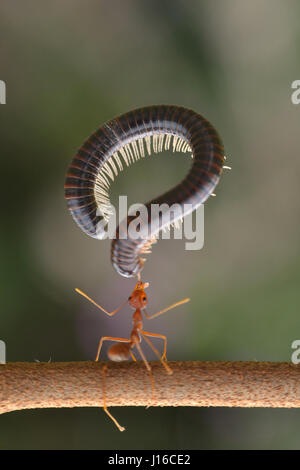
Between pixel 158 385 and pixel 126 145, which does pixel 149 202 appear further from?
pixel 158 385

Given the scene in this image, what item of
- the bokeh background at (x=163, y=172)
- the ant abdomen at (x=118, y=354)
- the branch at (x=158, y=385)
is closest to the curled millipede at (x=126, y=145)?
the ant abdomen at (x=118, y=354)

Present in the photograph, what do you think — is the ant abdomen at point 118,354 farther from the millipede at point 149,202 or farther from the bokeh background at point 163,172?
the bokeh background at point 163,172

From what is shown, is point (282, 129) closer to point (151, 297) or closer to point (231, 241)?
point (231, 241)

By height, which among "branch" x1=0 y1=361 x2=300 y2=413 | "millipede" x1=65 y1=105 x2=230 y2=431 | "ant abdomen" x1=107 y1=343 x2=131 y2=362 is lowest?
"branch" x1=0 y1=361 x2=300 y2=413

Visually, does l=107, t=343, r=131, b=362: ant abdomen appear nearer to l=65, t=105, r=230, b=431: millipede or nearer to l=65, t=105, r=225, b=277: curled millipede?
l=65, t=105, r=230, b=431: millipede

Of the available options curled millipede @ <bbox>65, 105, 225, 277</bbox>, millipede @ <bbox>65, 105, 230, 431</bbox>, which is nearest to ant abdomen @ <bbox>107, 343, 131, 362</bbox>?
millipede @ <bbox>65, 105, 230, 431</bbox>

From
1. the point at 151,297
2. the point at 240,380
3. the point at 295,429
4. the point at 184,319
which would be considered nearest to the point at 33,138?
Answer: the point at 151,297

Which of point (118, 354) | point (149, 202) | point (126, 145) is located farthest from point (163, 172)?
point (118, 354)
